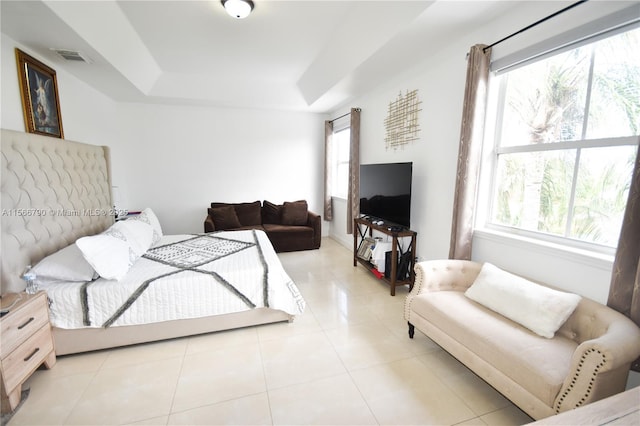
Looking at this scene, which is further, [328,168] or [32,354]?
[328,168]

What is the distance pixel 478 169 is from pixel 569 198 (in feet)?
2.03

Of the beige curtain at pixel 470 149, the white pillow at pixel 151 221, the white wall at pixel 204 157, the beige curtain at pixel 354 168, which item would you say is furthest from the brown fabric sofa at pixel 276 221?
the beige curtain at pixel 470 149

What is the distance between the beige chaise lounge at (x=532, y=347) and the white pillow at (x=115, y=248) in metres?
2.33

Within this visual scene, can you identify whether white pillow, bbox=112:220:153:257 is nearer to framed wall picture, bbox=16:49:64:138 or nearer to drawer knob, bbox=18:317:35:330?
drawer knob, bbox=18:317:35:330

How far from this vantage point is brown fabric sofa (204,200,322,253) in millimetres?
4520

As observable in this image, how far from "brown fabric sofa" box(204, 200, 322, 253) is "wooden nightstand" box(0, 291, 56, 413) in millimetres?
2484

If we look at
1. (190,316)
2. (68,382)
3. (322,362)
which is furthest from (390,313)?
(68,382)

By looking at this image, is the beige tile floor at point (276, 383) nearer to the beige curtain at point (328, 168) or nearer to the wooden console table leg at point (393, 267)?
the wooden console table leg at point (393, 267)

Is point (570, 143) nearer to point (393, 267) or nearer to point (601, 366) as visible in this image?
point (601, 366)

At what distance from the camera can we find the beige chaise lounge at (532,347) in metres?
1.15

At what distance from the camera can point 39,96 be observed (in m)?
2.38

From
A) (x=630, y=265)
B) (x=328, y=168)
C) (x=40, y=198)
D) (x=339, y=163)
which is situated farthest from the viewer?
(x=339, y=163)

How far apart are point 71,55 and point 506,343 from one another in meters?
4.07

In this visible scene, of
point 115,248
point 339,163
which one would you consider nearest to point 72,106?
point 115,248
